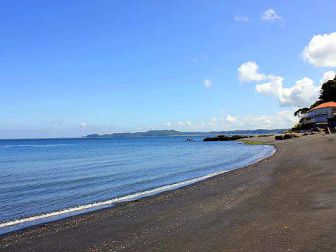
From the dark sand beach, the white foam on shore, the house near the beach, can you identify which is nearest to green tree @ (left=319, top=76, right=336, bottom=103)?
the house near the beach

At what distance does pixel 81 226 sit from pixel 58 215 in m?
3.43

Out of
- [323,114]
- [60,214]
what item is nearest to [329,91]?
[323,114]

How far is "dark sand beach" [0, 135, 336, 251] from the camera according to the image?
10.5 meters

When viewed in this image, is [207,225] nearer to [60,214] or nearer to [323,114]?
[60,214]

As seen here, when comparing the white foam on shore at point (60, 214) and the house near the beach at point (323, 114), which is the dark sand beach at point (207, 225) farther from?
the house near the beach at point (323, 114)

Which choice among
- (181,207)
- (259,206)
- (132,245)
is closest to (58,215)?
(181,207)

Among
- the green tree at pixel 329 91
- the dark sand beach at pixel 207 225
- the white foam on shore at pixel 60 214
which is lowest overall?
the white foam on shore at pixel 60 214

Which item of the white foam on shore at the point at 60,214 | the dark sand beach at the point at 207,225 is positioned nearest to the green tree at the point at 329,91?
the dark sand beach at the point at 207,225

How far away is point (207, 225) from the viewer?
1289 cm

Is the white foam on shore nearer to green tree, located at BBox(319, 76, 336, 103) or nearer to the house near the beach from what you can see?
the house near the beach

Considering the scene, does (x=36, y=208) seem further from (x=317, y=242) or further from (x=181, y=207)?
(x=317, y=242)

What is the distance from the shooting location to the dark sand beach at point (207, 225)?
34.3 feet

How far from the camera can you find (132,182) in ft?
94.6

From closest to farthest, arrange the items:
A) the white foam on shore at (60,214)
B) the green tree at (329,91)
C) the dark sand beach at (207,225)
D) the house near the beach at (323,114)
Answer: the dark sand beach at (207,225), the white foam on shore at (60,214), the house near the beach at (323,114), the green tree at (329,91)
